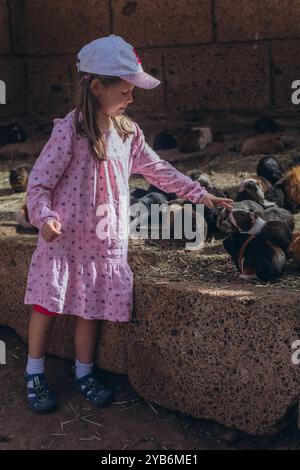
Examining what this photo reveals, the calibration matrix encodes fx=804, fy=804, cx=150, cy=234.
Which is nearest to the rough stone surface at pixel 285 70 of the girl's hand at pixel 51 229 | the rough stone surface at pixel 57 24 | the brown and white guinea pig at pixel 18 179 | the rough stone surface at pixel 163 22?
the rough stone surface at pixel 163 22

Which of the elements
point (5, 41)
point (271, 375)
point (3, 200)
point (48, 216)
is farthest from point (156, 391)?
point (5, 41)

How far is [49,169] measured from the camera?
→ 356 cm

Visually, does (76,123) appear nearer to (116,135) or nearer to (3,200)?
(116,135)

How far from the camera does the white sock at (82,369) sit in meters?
3.98

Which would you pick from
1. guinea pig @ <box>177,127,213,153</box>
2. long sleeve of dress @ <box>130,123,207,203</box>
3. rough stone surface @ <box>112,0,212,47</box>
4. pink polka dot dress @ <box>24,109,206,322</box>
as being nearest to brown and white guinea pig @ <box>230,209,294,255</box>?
long sleeve of dress @ <box>130,123,207,203</box>

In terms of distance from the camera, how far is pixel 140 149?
3.88 meters

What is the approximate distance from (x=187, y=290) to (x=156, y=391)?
1.81ft

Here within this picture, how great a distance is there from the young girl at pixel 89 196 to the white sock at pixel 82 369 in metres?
0.13

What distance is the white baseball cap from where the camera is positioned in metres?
3.48

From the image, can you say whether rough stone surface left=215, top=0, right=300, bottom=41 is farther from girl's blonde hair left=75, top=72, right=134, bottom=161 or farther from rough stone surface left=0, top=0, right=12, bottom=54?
girl's blonde hair left=75, top=72, right=134, bottom=161

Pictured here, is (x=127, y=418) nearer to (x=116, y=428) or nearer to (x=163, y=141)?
(x=116, y=428)

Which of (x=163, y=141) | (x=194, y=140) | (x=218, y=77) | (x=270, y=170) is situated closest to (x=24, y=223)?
(x=270, y=170)
